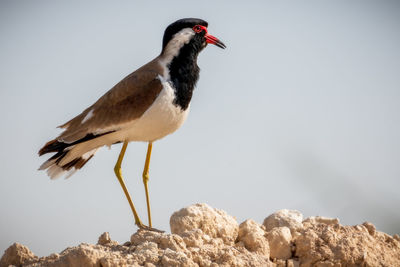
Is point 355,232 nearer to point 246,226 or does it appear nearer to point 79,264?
point 246,226

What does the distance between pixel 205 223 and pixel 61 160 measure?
246 cm

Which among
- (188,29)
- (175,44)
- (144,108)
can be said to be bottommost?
(144,108)

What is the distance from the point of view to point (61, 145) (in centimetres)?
712

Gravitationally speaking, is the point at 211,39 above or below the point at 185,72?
above


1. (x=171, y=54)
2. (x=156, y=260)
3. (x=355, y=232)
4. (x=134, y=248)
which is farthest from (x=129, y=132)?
(x=355, y=232)

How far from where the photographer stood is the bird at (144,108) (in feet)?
22.0

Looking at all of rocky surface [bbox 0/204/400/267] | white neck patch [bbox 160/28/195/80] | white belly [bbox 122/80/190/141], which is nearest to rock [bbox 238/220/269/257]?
rocky surface [bbox 0/204/400/267]

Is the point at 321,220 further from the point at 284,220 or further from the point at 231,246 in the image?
the point at 231,246

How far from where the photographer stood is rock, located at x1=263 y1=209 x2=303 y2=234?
20.7 ft

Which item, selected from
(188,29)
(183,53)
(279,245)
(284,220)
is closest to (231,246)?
(279,245)

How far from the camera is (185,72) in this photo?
22.7 feet

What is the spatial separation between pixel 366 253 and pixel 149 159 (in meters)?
3.13

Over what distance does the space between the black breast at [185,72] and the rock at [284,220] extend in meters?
1.74

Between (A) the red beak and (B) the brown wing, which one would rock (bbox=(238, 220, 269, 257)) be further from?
(A) the red beak
